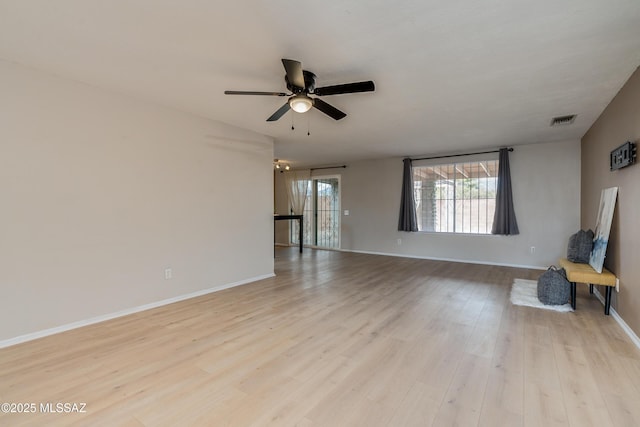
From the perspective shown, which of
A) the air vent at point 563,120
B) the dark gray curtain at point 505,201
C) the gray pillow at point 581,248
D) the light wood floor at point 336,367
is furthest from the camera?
the dark gray curtain at point 505,201

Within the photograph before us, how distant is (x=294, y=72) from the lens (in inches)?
87.9

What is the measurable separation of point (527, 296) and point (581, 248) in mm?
917

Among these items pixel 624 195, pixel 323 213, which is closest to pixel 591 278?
pixel 624 195

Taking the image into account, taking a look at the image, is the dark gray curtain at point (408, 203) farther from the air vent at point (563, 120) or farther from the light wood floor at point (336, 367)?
the light wood floor at point (336, 367)

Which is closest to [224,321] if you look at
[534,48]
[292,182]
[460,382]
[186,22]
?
[460,382]

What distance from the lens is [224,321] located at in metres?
3.04

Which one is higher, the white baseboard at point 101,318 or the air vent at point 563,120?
the air vent at point 563,120

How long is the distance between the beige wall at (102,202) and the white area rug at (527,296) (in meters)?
3.97

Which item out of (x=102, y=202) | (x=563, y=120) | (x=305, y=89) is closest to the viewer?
(x=305, y=89)

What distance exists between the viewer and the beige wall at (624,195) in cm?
262

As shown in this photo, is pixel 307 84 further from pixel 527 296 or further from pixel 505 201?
pixel 505 201


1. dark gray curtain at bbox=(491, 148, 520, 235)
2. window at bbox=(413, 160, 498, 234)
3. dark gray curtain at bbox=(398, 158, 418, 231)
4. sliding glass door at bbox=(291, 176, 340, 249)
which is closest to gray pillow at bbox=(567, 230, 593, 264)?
dark gray curtain at bbox=(491, 148, 520, 235)

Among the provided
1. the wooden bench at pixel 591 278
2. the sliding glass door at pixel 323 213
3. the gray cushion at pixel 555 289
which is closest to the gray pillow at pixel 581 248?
the wooden bench at pixel 591 278

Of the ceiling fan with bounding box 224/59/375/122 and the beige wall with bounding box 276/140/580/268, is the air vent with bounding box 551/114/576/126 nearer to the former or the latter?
the beige wall with bounding box 276/140/580/268
